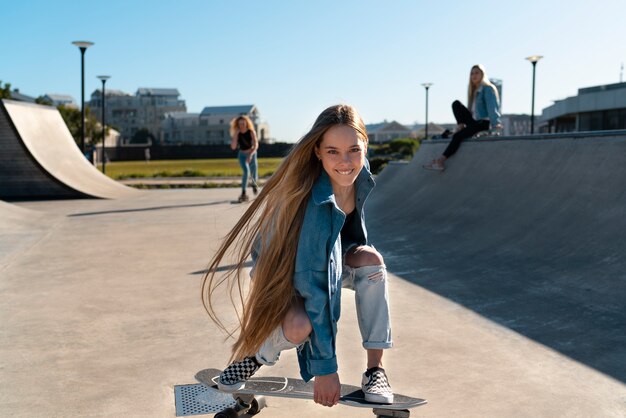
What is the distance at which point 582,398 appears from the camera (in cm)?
274

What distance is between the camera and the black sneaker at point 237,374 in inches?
95.9

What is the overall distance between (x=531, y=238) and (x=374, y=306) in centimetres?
398

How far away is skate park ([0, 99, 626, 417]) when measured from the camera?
2.87 metres

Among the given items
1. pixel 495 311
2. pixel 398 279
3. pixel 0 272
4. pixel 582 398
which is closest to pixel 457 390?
pixel 582 398

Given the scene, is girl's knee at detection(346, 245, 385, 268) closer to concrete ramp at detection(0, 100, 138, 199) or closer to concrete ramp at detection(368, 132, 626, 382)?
concrete ramp at detection(368, 132, 626, 382)

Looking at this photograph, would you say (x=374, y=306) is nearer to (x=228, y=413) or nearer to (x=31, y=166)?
(x=228, y=413)

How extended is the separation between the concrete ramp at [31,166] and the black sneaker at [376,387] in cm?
1188

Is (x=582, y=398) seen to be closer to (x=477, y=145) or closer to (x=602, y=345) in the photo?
(x=602, y=345)

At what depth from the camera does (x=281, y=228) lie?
2.32 meters

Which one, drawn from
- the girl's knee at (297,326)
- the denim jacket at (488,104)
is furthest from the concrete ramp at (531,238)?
the girl's knee at (297,326)

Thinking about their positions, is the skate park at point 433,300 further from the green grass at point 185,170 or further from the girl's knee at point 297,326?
the green grass at point 185,170

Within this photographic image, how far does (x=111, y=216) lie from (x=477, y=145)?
591 centimetres

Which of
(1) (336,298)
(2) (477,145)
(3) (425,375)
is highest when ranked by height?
(2) (477,145)

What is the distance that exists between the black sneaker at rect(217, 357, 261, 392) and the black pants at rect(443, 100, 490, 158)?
7694 mm
